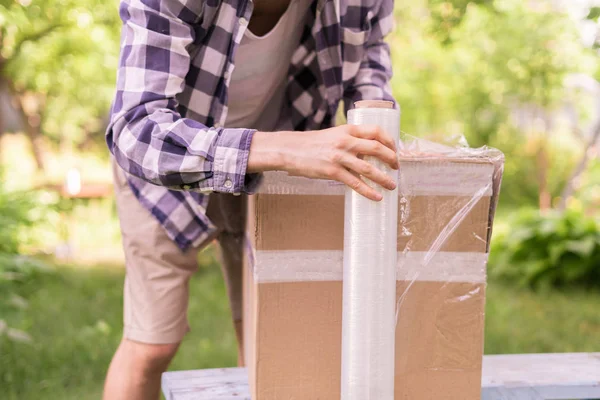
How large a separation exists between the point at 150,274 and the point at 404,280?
629 millimetres

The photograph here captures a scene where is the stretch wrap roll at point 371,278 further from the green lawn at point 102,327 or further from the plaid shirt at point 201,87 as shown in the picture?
the green lawn at point 102,327

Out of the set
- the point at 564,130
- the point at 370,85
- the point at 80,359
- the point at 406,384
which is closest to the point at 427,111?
the point at 564,130

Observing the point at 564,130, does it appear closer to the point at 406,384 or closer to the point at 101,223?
the point at 101,223

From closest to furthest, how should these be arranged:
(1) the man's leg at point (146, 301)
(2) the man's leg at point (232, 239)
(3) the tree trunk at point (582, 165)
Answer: (1) the man's leg at point (146, 301)
(2) the man's leg at point (232, 239)
(3) the tree trunk at point (582, 165)

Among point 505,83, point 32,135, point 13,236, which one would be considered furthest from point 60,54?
point 505,83

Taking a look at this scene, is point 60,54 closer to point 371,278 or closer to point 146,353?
point 146,353

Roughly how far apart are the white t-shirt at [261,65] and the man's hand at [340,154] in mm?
424

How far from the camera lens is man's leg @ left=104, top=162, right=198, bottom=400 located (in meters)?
1.46

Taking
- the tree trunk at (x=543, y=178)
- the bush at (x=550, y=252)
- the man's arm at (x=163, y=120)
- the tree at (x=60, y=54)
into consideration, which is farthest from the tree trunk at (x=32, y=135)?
the tree trunk at (x=543, y=178)

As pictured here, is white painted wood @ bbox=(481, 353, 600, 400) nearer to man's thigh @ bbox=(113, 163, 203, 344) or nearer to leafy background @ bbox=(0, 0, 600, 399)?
leafy background @ bbox=(0, 0, 600, 399)

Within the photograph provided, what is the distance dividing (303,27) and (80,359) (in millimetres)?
2062

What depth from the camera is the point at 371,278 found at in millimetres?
977

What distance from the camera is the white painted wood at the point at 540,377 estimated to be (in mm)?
1470

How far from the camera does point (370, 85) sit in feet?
5.07
